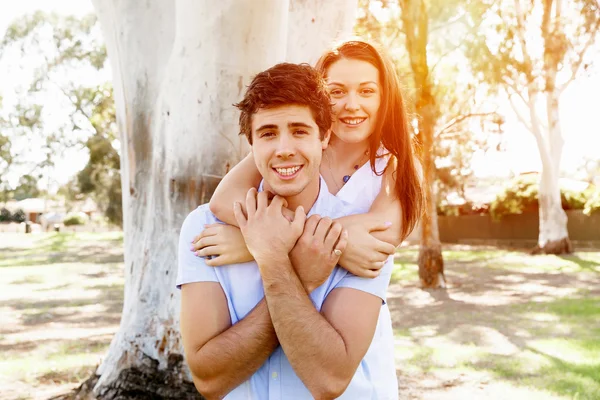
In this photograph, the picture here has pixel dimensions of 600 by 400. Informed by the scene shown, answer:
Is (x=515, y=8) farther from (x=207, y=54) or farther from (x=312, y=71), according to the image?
(x=312, y=71)

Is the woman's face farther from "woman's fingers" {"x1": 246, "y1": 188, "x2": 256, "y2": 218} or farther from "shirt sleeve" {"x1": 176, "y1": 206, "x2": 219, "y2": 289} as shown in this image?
"shirt sleeve" {"x1": 176, "y1": 206, "x2": 219, "y2": 289}

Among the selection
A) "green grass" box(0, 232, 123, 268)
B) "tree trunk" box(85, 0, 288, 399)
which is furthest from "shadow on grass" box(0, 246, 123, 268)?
"tree trunk" box(85, 0, 288, 399)

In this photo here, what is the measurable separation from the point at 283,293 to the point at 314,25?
4.20 metres

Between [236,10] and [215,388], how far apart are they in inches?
114

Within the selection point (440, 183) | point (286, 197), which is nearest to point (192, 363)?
point (286, 197)

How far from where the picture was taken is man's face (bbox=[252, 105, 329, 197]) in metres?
2.12

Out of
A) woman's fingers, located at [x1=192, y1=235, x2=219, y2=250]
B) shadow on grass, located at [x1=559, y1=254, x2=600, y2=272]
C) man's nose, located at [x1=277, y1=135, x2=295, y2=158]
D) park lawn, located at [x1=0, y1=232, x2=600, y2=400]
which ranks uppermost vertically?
man's nose, located at [x1=277, y1=135, x2=295, y2=158]

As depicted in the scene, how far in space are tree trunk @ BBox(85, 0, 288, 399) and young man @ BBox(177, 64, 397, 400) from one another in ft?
7.99

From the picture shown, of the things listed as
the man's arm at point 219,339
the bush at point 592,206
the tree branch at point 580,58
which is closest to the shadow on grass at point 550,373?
the man's arm at point 219,339

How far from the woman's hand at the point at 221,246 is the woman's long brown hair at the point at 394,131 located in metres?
0.66

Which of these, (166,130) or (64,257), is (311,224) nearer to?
(166,130)

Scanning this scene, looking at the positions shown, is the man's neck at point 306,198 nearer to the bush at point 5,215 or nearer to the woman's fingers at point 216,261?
the woman's fingers at point 216,261

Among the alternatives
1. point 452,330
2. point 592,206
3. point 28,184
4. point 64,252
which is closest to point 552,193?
point 592,206

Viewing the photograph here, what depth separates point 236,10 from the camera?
14.6 feet
